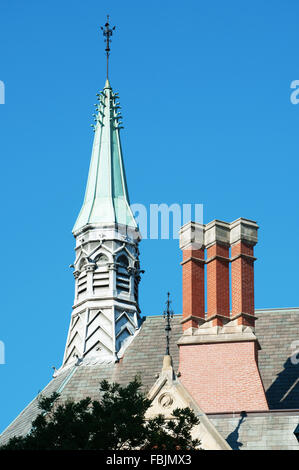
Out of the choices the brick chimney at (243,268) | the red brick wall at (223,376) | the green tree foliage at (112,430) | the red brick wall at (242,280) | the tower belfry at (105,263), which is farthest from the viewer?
the tower belfry at (105,263)

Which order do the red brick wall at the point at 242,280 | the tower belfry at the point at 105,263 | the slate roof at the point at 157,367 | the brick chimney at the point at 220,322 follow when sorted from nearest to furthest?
the brick chimney at the point at 220,322
the red brick wall at the point at 242,280
the slate roof at the point at 157,367
the tower belfry at the point at 105,263

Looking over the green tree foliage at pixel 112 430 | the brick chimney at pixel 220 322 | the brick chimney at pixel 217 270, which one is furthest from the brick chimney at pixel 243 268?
the green tree foliage at pixel 112 430

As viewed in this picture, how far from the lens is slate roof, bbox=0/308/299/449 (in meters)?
47.3

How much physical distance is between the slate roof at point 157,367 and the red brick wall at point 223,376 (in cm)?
154

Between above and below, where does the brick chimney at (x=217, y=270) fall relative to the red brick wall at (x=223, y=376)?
above

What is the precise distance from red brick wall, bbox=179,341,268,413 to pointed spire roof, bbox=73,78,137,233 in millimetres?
10118

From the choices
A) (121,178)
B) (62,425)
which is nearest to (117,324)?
(121,178)

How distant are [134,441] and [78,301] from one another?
792 inches

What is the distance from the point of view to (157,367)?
4984 centimetres

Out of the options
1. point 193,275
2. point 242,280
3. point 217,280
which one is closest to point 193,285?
point 193,275

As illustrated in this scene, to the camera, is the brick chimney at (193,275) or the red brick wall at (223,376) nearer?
the red brick wall at (223,376)

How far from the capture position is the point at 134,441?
34.5 meters

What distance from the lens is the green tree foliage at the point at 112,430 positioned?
34.3 meters

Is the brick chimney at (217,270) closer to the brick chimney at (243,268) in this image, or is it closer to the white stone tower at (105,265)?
the brick chimney at (243,268)
